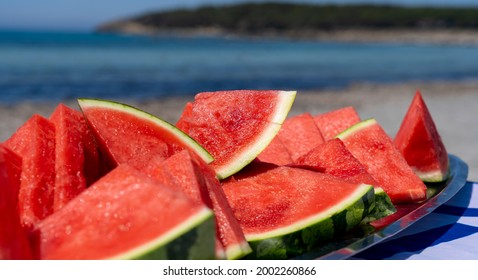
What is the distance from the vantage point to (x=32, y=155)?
1857mm

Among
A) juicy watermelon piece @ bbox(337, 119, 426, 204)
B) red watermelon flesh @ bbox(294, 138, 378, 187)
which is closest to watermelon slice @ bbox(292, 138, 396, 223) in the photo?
red watermelon flesh @ bbox(294, 138, 378, 187)

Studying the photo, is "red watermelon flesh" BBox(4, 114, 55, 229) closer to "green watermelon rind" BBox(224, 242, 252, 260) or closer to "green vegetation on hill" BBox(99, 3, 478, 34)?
"green watermelon rind" BBox(224, 242, 252, 260)

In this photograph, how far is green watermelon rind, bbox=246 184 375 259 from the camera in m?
1.72

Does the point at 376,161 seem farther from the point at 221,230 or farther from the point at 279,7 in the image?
the point at 279,7

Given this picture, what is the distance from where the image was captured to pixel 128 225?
145cm

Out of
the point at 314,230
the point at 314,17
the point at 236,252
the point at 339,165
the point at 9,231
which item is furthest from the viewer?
the point at 314,17

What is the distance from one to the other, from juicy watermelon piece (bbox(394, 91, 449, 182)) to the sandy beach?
122 inches

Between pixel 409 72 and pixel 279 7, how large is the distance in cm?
7597

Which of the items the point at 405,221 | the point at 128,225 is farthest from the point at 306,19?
the point at 128,225

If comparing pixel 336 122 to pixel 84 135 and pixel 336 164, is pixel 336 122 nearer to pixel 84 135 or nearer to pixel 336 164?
pixel 336 164

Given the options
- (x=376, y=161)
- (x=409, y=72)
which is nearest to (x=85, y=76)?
(x=409, y=72)

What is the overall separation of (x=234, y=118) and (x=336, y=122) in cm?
86

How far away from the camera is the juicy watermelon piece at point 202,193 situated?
1562 mm

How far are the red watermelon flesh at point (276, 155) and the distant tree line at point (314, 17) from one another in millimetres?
86794
